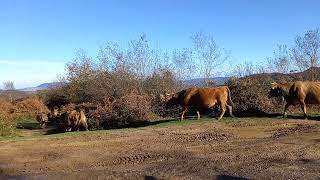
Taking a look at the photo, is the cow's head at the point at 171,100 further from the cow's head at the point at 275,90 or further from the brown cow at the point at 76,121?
the cow's head at the point at 275,90

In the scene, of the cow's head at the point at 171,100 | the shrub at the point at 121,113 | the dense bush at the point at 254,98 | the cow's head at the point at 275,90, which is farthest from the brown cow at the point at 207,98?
the shrub at the point at 121,113

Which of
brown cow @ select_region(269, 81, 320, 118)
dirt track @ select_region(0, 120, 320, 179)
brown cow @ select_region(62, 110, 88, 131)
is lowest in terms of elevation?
dirt track @ select_region(0, 120, 320, 179)

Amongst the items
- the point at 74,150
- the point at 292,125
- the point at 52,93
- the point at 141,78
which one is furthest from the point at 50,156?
the point at 52,93

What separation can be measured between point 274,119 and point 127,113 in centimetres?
781

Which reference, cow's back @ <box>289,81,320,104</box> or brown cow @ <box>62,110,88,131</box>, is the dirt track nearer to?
cow's back @ <box>289,81,320,104</box>

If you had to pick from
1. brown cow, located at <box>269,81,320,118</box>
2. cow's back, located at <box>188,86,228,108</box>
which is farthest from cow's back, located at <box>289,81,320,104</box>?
cow's back, located at <box>188,86,228,108</box>

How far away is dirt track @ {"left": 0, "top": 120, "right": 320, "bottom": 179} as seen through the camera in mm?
12102

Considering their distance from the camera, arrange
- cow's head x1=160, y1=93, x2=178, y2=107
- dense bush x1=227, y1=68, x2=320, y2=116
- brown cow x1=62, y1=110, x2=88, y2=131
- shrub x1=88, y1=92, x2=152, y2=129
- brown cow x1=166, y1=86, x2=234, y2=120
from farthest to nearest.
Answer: shrub x1=88, y1=92, x2=152, y2=129 → brown cow x1=62, y1=110, x2=88, y2=131 → cow's head x1=160, y1=93, x2=178, y2=107 → dense bush x1=227, y1=68, x2=320, y2=116 → brown cow x1=166, y1=86, x2=234, y2=120

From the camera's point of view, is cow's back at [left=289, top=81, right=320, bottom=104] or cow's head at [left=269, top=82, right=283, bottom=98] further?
cow's head at [left=269, top=82, right=283, bottom=98]

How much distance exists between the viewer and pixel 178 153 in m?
14.5

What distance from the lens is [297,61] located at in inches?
1358

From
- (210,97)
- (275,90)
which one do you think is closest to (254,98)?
(275,90)

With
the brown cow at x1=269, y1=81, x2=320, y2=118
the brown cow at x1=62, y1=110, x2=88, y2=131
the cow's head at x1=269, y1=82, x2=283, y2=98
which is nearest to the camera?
the brown cow at x1=269, y1=81, x2=320, y2=118

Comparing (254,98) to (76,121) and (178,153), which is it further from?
(178,153)
